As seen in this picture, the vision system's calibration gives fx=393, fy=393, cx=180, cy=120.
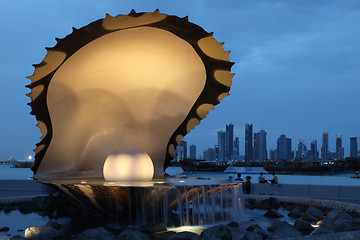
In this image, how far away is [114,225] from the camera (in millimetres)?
8297

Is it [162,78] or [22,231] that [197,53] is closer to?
[162,78]

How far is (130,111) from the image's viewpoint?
1208 cm

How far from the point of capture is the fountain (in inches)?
324

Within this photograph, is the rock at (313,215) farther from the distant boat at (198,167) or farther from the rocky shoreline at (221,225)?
the distant boat at (198,167)

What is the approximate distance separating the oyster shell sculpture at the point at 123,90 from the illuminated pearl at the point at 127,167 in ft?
2.31

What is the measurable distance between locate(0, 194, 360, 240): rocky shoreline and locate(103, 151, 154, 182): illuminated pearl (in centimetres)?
104

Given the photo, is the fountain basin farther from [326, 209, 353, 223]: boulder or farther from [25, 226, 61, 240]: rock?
[326, 209, 353, 223]: boulder

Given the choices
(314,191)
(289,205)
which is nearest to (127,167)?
(289,205)

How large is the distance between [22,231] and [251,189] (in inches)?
404

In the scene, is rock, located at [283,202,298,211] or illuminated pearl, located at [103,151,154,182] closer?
illuminated pearl, located at [103,151,154,182]

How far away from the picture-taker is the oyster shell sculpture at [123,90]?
9672 mm

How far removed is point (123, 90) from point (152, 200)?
193 inches

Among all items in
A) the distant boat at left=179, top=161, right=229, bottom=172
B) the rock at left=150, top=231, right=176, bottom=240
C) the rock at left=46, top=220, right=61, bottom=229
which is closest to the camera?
the rock at left=150, top=231, right=176, bottom=240

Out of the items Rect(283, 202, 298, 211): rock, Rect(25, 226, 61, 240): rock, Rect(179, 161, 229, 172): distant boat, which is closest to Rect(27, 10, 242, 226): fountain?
Rect(25, 226, 61, 240): rock
